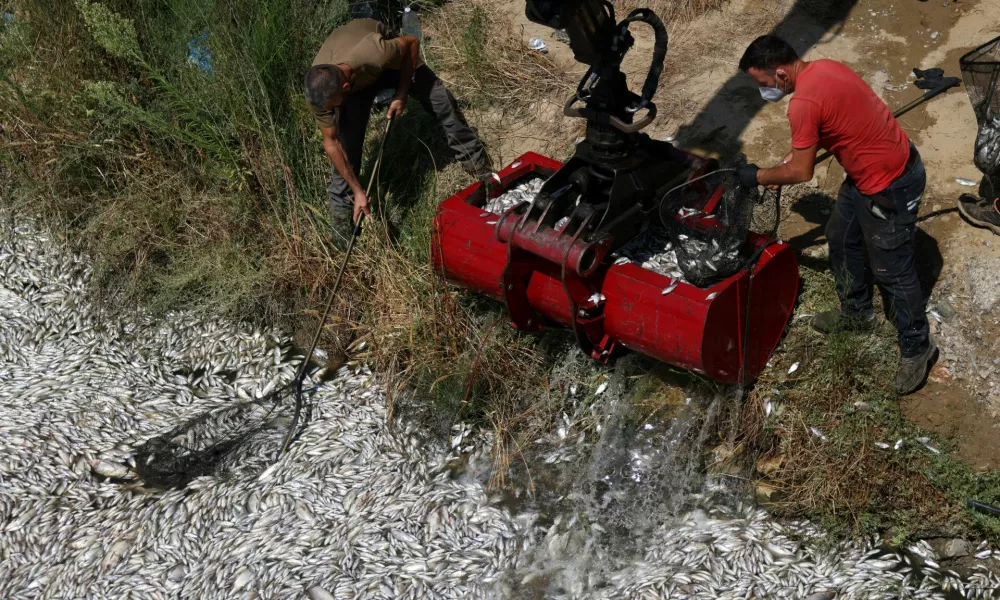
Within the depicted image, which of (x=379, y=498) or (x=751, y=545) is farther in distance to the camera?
(x=379, y=498)

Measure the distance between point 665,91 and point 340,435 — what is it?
3447mm

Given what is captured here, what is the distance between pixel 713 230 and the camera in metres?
4.31

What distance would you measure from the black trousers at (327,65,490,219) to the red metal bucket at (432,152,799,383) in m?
1.08

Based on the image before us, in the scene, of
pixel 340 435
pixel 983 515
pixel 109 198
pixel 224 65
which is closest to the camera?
pixel 983 515

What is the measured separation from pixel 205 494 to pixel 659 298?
9.04ft

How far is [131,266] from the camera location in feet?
21.1

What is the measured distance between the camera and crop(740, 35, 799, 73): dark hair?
4.07 meters

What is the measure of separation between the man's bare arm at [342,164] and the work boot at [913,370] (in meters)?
3.15

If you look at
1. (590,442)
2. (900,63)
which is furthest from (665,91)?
(590,442)

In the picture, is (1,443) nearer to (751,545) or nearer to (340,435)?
(340,435)

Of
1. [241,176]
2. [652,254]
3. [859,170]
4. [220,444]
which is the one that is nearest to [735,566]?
[652,254]

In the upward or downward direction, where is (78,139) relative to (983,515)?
upward

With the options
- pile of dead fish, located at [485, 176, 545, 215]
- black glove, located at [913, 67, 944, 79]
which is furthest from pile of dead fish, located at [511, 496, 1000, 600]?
black glove, located at [913, 67, 944, 79]

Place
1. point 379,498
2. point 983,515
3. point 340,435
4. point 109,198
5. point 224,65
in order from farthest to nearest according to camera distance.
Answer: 1. point 109,198
2. point 224,65
3. point 340,435
4. point 379,498
5. point 983,515
